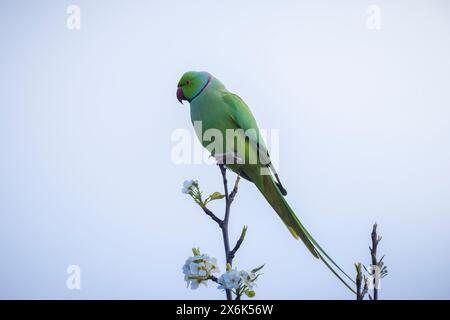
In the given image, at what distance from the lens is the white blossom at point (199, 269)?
6.04 feet

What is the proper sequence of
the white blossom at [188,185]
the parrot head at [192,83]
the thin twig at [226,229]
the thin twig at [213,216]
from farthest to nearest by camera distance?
the parrot head at [192,83]
the white blossom at [188,185]
the thin twig at [213,216]
the thin twig at [226,229]

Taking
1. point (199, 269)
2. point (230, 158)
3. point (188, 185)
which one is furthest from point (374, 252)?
point (230, 158)

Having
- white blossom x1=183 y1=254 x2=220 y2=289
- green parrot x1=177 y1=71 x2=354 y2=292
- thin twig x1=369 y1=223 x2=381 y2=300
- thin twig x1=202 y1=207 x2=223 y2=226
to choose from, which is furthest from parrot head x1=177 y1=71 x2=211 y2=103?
thin twig x1=369 y1=223 x2=381 y2=300

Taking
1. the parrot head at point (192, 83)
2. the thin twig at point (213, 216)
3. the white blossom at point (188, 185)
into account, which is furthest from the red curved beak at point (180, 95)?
the thin twig at point (213, 216)

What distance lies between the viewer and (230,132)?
320 centimetres

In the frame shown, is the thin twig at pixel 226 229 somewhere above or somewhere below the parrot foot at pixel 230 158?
below

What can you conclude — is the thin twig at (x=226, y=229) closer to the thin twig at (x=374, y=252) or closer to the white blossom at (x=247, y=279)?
the white blossom at (x=247, y=279)

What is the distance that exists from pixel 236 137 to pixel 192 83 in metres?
0.69

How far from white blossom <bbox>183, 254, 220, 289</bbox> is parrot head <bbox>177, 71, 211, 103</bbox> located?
194 centimetres
